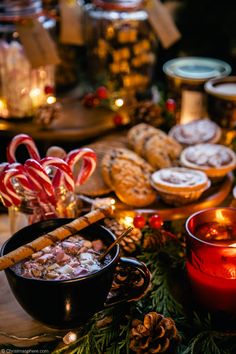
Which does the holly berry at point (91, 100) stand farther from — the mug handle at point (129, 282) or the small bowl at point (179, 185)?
the mug handle at point (129, 282)

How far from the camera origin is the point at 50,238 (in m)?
1.03

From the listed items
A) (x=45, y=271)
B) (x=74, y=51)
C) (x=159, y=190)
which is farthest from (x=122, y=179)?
(x=74, y=51)

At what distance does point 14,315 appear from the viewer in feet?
3.52

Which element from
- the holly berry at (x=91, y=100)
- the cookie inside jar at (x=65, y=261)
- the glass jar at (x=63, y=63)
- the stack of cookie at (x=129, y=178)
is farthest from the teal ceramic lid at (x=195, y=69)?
the cookie inside jar at (x=65, y=261)

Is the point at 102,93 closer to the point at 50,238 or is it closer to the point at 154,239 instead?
the point at 154,239

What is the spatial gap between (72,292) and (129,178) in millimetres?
489

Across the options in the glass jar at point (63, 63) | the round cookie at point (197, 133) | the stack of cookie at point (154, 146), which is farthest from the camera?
the glass jar at point (63, 63)

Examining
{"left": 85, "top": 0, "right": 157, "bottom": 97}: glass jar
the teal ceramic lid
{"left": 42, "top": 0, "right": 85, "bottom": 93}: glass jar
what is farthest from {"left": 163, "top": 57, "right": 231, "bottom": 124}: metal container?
{"left": 42, "top": 0, "right": 85, "bottom": 93}: glass jar

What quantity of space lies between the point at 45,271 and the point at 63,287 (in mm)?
77

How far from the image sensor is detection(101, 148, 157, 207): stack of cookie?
1376 millimetres

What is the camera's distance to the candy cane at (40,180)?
1.15 m

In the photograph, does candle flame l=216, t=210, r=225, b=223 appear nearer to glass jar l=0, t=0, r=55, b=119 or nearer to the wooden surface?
the wooden surface

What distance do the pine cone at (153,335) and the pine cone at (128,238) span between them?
0.26 m

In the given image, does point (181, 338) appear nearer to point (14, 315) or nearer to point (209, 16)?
point (14, 315)
